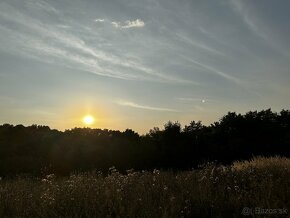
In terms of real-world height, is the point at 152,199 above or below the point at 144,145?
below

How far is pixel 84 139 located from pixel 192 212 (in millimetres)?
27547

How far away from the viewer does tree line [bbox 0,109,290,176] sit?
29.2m

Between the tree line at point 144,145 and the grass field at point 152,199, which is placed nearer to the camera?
the grass field at point 152,199

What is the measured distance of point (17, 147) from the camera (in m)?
32.3

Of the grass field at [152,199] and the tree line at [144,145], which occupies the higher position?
the tree line at [144,145]

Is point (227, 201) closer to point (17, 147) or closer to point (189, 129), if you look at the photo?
point (17, 147)

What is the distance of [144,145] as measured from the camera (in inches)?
1374

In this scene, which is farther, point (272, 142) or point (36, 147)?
point (272, 142)

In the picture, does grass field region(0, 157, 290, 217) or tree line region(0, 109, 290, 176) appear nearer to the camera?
grass field region(0, 157, 290, 217)

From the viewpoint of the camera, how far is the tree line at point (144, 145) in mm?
29234

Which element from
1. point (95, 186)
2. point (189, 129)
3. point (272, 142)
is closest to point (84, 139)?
point (189, 129)

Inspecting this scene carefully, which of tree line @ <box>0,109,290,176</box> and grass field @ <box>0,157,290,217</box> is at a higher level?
tree line @ <box>0,109,290,176</box>

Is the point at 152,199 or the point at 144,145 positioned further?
the point at 144,145

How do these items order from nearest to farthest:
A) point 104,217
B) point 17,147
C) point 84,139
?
point 104,217 → point 17,147 → point 84,139
